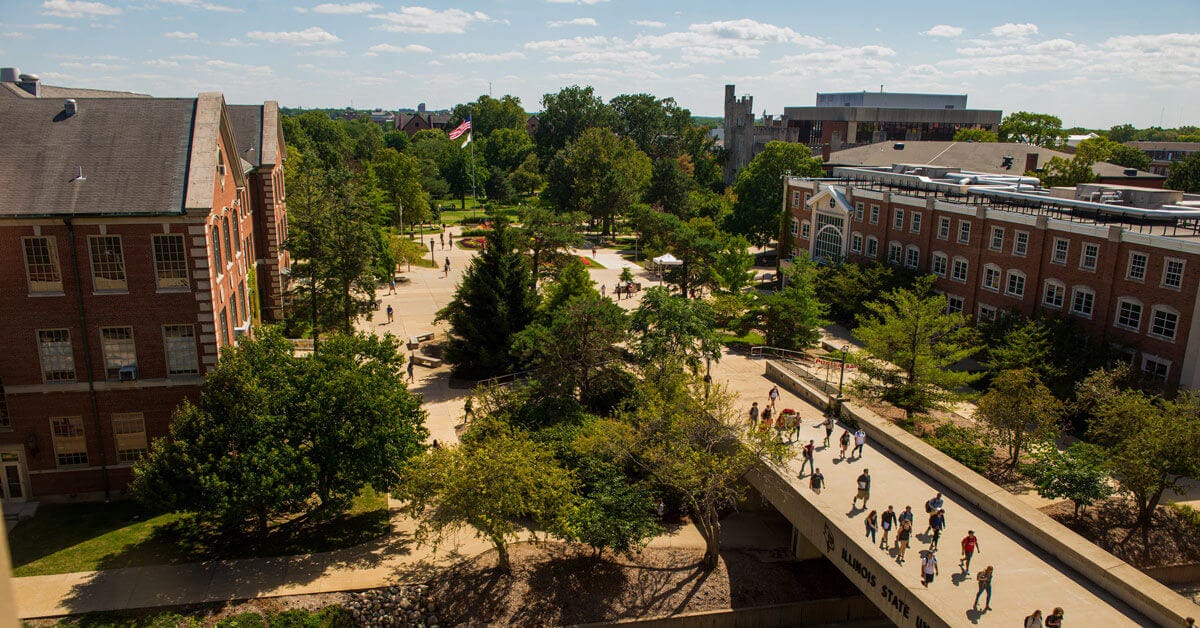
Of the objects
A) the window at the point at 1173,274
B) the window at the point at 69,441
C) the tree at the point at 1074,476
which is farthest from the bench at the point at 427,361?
the window at the point at 1173,274

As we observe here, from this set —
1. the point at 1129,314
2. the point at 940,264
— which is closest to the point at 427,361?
the point at 940,264

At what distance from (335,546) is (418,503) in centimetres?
404

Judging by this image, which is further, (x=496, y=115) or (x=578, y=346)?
(x=496, y=115)

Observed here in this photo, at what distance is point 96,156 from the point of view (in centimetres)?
2989

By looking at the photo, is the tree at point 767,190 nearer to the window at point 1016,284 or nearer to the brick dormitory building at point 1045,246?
the brick dormitory building at point 1045,246

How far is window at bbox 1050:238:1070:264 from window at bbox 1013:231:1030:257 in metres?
1.74

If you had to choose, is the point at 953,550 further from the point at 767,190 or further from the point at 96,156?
the point at 767,190

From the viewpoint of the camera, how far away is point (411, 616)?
25.5m

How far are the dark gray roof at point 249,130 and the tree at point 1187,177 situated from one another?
86.3 metres

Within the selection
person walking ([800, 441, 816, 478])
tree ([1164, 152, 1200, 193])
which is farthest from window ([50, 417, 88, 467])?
tree ([1164, 152, 1200, 193])

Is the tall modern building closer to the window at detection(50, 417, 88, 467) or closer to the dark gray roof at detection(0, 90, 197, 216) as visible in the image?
the dark gray roof at detection(0, 90, 197, 216)

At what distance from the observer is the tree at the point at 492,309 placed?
44.8m

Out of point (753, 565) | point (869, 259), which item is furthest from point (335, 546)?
point (869, 259)

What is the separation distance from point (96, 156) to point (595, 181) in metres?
69.1
